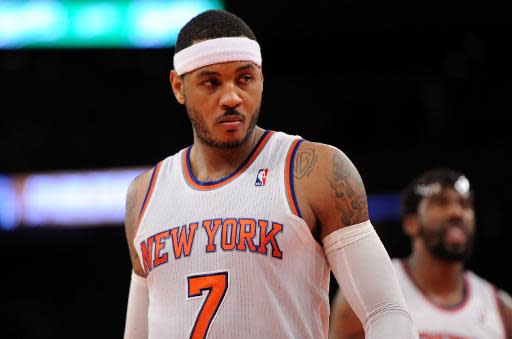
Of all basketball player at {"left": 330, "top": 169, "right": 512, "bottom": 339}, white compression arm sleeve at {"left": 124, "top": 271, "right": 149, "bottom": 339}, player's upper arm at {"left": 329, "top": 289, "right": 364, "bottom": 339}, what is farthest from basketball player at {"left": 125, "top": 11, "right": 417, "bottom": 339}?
basketball player at {"left": 330, "top": 169, "right": 512, "bottom": 339}

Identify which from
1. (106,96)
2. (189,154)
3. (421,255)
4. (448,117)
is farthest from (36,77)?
(189,154)

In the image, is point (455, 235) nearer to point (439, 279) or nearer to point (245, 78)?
point (439, 279)

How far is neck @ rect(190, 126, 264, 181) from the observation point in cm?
330

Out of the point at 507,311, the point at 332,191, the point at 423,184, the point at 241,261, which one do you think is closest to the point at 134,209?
the point at 241,261

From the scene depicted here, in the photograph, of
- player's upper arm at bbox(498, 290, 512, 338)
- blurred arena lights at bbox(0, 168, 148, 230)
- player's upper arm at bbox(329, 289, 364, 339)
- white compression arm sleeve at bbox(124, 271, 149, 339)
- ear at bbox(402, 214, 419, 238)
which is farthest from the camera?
blurred arena lights at bbox(0, 168, 148, 230)

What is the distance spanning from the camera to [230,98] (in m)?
3.13

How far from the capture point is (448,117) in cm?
1130

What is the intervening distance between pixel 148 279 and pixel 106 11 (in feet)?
23.2

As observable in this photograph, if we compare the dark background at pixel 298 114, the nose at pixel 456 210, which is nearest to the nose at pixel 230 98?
the nose at pixel 456 210

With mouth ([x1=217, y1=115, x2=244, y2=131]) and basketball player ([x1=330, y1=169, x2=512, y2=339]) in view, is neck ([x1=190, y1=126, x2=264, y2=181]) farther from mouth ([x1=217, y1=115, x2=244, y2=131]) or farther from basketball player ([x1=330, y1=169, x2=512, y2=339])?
basketball player ([x1=330, y1=169, x2=512, y2=339])

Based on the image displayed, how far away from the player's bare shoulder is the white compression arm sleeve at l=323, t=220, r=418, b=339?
4 centimetres

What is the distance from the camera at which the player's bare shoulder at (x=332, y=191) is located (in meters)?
3.01

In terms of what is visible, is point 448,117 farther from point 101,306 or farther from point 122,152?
point 101,306

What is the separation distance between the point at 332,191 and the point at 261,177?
289 mm
